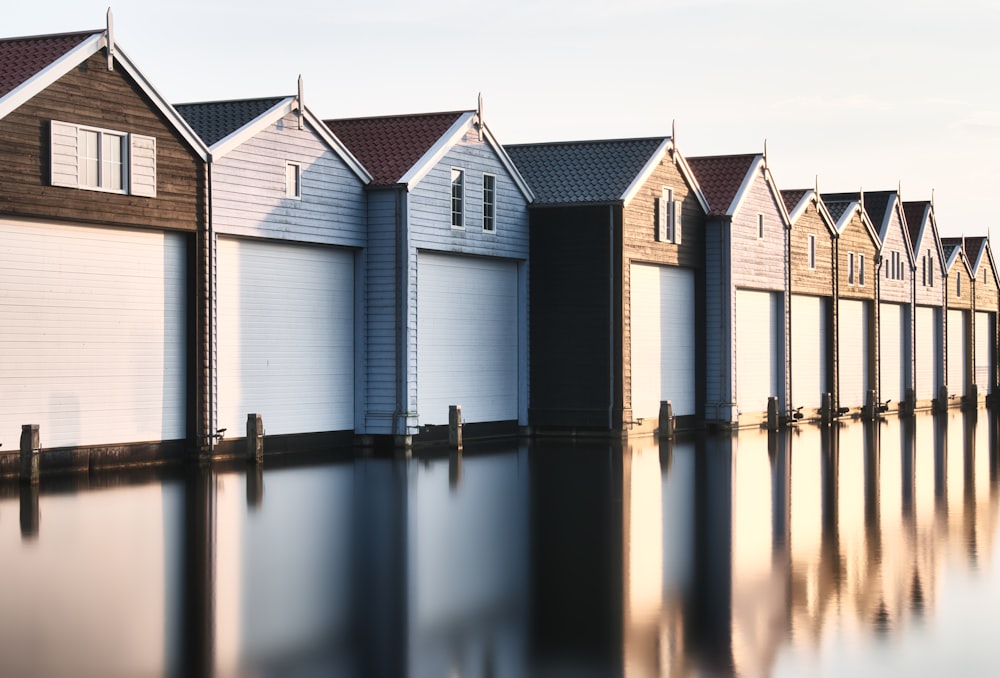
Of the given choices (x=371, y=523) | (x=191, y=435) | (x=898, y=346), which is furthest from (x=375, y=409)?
(x=898, y=346)

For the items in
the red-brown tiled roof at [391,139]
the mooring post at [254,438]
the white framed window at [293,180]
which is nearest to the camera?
the mooring post at [254,438]

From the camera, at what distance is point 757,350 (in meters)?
47.6

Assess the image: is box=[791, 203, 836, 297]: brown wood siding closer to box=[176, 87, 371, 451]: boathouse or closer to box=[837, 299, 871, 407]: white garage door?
box=[837, 299, 871, 407]: white garage door

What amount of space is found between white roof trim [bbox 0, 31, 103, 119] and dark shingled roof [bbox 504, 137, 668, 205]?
601 inches

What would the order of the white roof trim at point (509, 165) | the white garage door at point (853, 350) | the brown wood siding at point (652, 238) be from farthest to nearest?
the white garage door at point (853, 350) < the brown wood siding at point (652, 238) < the white roof trim at point (509, 165)

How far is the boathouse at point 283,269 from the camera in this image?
30.8 metres

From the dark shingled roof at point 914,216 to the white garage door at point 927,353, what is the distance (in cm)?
324

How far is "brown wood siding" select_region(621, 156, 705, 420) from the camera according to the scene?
39.6 meters

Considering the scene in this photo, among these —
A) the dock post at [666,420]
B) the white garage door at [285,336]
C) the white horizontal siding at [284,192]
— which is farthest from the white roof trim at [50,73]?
the dock post at [666,420]

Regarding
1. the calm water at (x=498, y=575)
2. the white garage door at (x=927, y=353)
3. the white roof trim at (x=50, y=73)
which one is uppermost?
the white roof trim at (x=50, y=73)

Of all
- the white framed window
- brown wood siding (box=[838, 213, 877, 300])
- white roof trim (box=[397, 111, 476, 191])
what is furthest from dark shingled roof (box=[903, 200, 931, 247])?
the white framed window

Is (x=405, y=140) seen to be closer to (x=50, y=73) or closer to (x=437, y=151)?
(x=437, y=151)

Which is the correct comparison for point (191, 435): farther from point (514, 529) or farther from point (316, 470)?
point (514, 529)

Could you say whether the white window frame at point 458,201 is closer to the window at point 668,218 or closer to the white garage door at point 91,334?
the window at point 668,218
